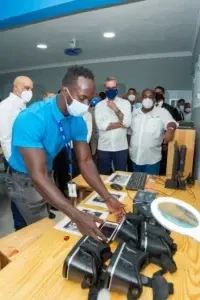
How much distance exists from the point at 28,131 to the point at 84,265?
2.07ft

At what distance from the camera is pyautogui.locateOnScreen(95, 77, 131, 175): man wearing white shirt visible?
8.15 feet

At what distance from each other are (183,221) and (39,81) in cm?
604

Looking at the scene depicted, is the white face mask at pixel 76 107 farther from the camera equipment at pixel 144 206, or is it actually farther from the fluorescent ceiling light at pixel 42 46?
the fluorescent ceiling light at pixel 42 46

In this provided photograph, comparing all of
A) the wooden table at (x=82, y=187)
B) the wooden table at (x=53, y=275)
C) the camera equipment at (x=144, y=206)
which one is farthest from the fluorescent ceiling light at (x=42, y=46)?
the wooden table at (x=53, y=275)

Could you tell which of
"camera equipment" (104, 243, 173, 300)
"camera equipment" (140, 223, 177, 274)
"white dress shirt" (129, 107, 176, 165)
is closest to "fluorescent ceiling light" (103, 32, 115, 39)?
"white dress shirt" (129, 107, 176, 165)

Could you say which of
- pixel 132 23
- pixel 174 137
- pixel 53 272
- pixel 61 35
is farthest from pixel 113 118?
pixel 53 272

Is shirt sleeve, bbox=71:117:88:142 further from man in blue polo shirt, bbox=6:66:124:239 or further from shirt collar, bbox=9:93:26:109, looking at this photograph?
shirt collar, bbox=9:93:26:109

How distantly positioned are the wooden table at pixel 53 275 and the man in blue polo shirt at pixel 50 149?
0.15m

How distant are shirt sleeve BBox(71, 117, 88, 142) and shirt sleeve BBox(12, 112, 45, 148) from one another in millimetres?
244

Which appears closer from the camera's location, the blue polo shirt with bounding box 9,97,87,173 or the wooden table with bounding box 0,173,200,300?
the wooden table with bounding box 0,173,200,300

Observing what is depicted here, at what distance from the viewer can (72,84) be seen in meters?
1.12

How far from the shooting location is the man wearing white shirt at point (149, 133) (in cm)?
232

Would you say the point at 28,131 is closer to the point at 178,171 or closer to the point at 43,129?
the point at 43,129

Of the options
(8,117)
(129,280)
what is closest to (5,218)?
(8,117)
